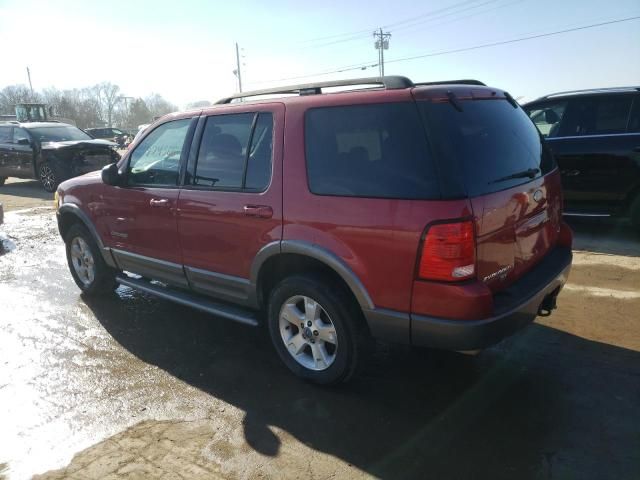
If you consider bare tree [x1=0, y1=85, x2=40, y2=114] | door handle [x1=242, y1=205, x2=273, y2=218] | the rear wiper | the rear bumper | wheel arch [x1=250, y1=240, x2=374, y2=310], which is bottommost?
the rear bumper

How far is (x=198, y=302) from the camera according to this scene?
3.85 metres

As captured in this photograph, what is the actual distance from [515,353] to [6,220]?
9.92m

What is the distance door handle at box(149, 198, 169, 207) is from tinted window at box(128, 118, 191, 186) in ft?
0.45

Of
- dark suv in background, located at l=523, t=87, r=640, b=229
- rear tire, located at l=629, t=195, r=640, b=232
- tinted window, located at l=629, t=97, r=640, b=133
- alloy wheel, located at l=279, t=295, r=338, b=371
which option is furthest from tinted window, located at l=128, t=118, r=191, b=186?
rear tire, located at l=629, t=195, r=640, b=232

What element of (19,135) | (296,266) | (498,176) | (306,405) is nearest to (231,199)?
(296,266)

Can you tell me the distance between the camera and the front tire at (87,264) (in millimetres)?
4934

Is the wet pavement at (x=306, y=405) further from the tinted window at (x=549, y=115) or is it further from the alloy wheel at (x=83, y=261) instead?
the tinted window at (x=549, y=115)

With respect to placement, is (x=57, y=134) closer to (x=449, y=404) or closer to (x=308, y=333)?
(x=308, y=333)

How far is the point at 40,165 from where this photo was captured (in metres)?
12.8

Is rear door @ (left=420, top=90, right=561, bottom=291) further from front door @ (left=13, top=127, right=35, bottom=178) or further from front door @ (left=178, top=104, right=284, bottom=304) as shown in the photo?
front door @ (left=13, top=127, right=35, bottom=178)

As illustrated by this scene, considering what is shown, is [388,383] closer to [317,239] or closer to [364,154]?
[317,239]

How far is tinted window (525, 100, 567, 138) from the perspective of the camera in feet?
21.2

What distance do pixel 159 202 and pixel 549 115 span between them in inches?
213

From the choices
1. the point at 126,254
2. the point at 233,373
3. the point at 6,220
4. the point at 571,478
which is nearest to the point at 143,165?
the point at 126,254
